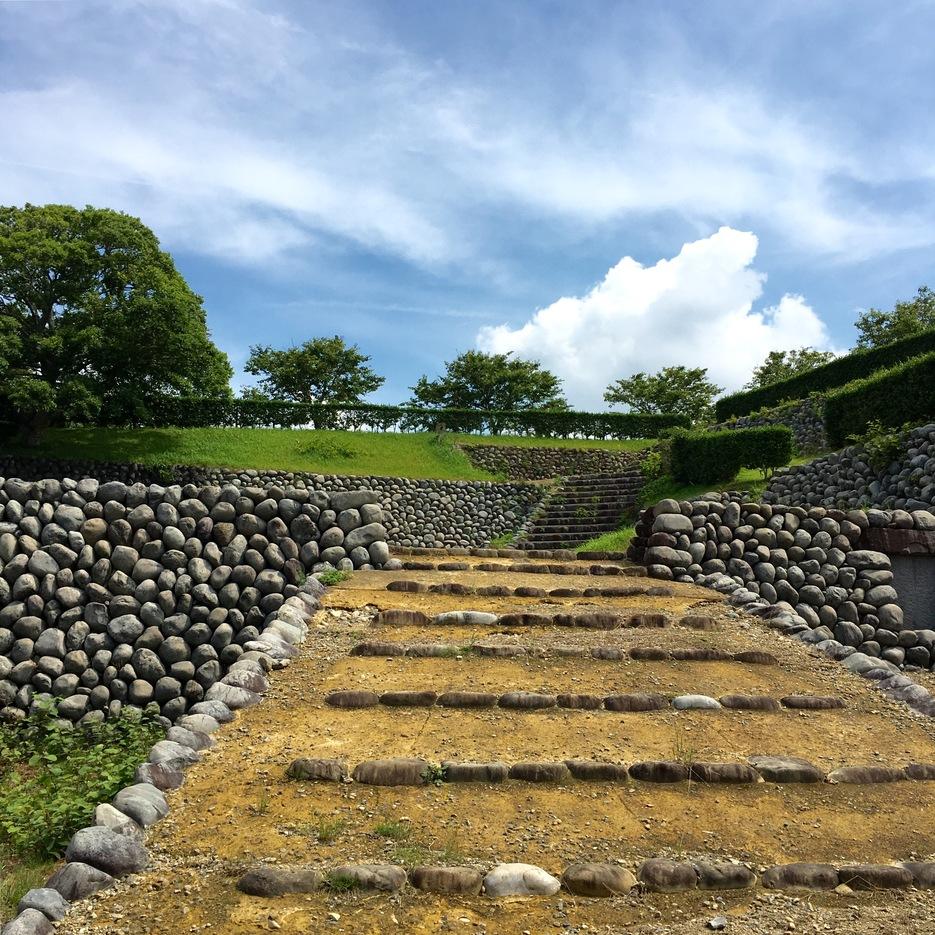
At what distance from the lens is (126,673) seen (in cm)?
762

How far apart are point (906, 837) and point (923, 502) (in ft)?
32.6

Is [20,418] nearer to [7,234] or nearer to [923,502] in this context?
[7,234]

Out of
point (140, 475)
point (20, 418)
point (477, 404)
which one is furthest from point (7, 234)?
point (477, 404)

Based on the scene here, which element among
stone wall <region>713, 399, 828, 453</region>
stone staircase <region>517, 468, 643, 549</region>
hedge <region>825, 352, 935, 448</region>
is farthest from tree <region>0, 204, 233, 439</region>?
hedge <region>825, 352, 935, 448</region>

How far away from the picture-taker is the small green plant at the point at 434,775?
3.78m

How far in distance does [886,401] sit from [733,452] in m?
3.35

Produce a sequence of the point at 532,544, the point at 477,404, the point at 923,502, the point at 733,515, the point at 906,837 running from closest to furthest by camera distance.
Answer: the point at 906,837 → the point at 733,515 → the point at 923,502 → the point at 532,544 → the point at 477,404

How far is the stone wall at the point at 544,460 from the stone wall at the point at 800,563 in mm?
15631

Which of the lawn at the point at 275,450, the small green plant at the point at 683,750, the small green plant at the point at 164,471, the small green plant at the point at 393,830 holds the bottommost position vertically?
the small green plant at the point at 393,830

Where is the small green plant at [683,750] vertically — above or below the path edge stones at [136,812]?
above

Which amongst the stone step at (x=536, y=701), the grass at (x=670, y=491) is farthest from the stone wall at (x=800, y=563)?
the grass at (x=670, y=491)

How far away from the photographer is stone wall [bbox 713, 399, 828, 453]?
18.2m

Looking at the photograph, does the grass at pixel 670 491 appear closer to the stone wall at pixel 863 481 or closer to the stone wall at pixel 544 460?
the stone wall at pixel 863 481

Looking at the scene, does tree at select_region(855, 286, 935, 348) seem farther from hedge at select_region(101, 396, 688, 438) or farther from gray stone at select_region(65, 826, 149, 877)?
gray stone at select_region(65, 826, 149, 877)
